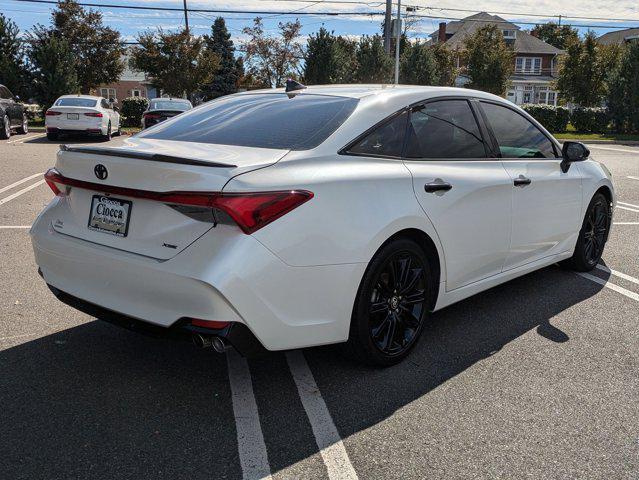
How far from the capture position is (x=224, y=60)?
2464 inches

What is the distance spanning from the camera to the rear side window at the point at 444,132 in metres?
3.74

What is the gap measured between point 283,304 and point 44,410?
4.35ft

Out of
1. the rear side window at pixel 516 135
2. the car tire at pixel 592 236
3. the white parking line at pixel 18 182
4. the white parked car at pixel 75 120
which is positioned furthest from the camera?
the white parked car at pixel 75 120

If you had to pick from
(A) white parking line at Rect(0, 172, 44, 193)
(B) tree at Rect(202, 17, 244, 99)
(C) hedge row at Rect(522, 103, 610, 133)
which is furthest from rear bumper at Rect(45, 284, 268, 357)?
(B) tree at Rect(202, 17, 244, 99)

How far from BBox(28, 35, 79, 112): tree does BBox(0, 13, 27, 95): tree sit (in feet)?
3.09

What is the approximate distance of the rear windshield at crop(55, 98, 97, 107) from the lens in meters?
19.6

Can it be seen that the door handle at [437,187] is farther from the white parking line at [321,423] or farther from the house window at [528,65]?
the house window at [528,65]

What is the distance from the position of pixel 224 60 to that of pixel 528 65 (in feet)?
112

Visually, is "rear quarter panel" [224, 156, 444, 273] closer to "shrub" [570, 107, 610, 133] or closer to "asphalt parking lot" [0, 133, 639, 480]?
"asphalt parking lot" [0, 133, 639, 480]

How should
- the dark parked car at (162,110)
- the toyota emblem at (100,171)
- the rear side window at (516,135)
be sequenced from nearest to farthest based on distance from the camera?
the toyota emblem at (100,171) < the rear side window at (516,135) < the dark parked car at (162,110)

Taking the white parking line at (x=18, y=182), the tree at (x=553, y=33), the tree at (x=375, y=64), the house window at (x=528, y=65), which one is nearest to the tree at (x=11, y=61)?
the tree at (x=375, y=64)

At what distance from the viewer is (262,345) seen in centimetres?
288

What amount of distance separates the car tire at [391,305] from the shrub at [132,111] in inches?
1204

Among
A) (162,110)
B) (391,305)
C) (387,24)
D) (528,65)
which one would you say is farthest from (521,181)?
(528,65)
